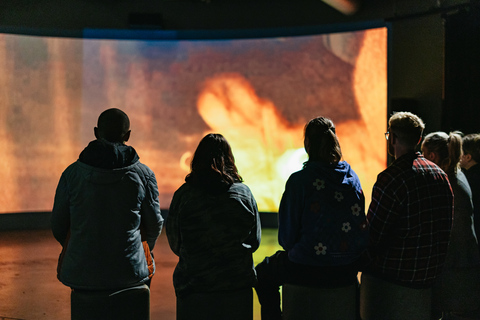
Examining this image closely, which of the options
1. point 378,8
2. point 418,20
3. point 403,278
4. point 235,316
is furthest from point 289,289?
point 378,8

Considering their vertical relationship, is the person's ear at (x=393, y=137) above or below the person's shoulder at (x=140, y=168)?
above

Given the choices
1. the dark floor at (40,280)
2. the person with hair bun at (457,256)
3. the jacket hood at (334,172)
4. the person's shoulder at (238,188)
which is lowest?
the dark floor at (40,280)

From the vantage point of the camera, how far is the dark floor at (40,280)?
149 inches

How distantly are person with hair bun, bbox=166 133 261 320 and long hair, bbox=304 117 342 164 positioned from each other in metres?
0.39

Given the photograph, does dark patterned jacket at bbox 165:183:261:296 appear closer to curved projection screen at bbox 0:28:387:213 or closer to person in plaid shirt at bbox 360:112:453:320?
person in plaid shirt at bbox 360:112:453:320

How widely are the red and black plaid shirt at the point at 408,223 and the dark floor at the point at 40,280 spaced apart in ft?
5.26

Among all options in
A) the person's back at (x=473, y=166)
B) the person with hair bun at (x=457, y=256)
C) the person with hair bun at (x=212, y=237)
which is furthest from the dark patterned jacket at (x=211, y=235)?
the person's back at (x=473, y=166)

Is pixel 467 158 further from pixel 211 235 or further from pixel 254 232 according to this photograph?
pixel 211 235

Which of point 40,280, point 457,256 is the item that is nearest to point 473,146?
point 457,256

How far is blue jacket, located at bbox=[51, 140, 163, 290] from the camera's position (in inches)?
85.9

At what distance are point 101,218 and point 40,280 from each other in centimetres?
301

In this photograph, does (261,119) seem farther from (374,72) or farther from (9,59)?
(9,59)

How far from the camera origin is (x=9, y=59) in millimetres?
7352

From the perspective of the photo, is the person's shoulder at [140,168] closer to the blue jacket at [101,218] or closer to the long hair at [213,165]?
the blue jacket at [101,218]
